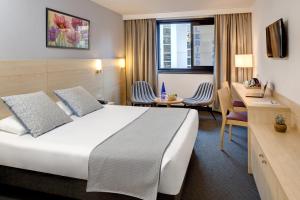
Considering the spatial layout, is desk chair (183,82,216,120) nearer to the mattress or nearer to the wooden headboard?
the wooden headboard

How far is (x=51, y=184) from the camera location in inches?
81.4

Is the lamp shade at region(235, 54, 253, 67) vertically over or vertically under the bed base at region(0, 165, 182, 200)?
over


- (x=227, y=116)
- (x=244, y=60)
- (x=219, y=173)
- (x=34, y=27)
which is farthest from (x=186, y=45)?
(x=219, y=173)

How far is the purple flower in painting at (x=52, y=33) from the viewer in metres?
3.46

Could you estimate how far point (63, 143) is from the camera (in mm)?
→ 2086

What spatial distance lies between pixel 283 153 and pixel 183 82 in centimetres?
437

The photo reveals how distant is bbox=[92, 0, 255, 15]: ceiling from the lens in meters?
4.74

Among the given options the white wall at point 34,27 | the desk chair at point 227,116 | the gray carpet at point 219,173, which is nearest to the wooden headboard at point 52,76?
the white wall at point 34,27

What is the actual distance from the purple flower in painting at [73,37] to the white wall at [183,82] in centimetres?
257

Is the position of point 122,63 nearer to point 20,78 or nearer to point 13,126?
point 20,78

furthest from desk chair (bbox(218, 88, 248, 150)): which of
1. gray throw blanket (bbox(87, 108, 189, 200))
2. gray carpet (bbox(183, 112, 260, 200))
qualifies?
gray throw blanket (bbox(87, 108, 189, 200))

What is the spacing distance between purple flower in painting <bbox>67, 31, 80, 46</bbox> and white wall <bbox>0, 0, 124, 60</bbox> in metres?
0.16

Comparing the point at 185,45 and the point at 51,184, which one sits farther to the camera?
the point at 185,45

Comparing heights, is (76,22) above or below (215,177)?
above
